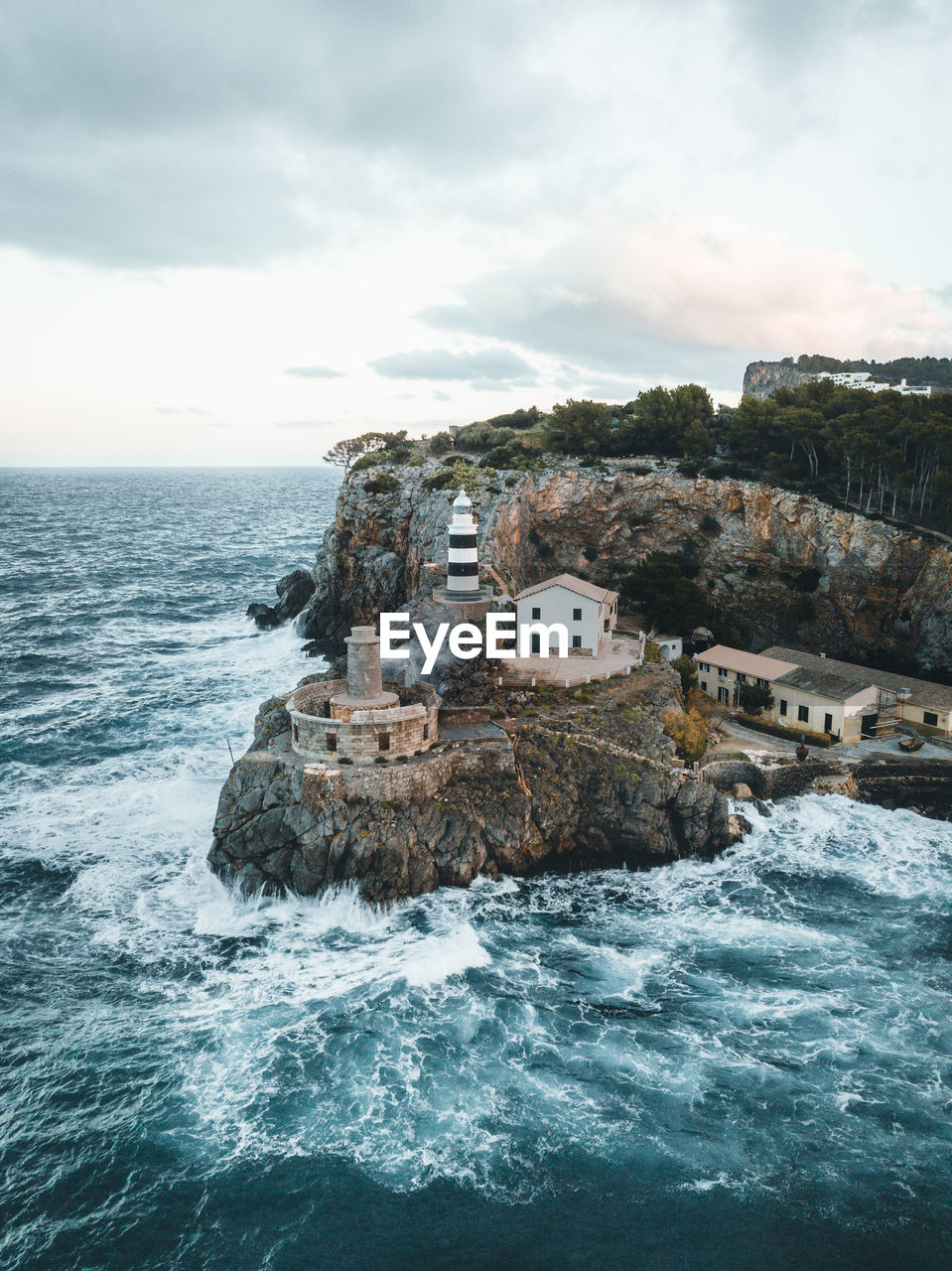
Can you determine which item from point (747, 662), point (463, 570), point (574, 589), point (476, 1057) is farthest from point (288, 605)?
point (476, 1057)

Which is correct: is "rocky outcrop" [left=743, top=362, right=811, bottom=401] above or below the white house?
above

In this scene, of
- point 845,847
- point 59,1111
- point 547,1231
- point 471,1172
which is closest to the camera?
point 547,1231

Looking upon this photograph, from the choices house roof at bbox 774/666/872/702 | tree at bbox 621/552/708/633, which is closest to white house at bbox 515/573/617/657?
tree at bbox 621/552/708/633

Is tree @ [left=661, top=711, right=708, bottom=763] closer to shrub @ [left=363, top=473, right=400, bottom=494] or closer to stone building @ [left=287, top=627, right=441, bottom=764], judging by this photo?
stone building @ [left=287, top=627, right=441, bottom=764]

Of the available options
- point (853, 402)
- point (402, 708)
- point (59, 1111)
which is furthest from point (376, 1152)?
point (853, 402)

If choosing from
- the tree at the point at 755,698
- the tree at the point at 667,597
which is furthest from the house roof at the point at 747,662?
the tree at the point at 667,597

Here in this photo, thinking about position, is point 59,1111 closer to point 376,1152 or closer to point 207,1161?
point 207,1161
